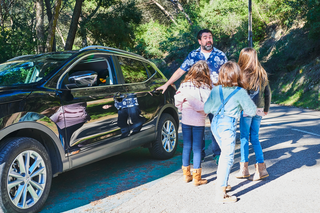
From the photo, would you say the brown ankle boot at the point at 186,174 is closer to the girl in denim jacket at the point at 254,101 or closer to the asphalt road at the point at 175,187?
the asphalt road at the point at 175,187

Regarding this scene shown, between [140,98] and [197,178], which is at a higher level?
[140,98]

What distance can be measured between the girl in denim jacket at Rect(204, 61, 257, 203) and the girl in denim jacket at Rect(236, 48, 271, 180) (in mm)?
559

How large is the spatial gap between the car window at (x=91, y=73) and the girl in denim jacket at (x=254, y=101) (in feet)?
6.38

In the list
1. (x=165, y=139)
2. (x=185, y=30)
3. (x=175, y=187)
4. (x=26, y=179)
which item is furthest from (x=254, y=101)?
(x=185, y=30)

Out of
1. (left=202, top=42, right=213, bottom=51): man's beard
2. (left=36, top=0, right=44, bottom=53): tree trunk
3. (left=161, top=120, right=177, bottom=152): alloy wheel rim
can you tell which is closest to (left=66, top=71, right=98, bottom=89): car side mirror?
(left=202, top=42, right=213, bottom=51): man's beard

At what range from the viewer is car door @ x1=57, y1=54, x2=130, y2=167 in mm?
4086

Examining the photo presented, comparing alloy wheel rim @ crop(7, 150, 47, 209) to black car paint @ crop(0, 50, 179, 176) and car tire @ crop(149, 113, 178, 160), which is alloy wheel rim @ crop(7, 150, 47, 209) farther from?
car tire @ crop(149, 113, 178, 160)

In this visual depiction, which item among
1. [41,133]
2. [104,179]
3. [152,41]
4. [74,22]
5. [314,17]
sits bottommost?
[104,179]

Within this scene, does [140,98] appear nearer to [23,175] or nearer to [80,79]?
[80,79]

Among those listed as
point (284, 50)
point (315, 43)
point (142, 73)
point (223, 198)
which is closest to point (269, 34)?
point (284, 50)

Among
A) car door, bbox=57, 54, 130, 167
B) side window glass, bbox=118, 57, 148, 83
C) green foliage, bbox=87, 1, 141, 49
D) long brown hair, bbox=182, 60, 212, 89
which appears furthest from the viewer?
green foliage, bbox=87, 1, 141, 49

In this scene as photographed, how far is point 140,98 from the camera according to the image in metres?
5.41

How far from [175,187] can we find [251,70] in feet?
6.29

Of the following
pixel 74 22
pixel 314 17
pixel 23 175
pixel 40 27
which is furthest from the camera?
pixel 314 17
